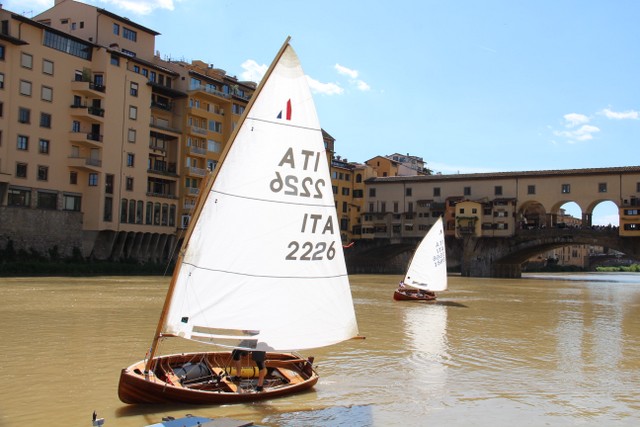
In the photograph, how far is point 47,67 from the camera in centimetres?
6000

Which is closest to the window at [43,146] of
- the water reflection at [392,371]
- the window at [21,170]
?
the window at [21,170]

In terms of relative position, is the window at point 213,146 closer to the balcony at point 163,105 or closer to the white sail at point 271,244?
the balcony at point 163,105

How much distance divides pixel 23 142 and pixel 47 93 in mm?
5203

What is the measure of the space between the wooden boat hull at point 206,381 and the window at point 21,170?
163 feet

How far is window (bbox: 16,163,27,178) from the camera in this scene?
57547 millimetres

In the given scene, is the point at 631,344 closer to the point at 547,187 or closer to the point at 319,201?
the point at 319,201

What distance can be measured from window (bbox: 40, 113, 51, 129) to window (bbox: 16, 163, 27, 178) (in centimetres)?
414

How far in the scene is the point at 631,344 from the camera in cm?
2519

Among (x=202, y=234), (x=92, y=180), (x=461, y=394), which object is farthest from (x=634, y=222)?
(x=202, y=234)

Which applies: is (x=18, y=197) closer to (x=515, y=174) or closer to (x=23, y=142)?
(x=23, y=142)

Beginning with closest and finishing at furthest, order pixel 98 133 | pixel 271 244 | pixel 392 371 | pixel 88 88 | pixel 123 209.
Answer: pixel 271 244, pixel 392 371, pixel 88 88, pixel 98 133, pixel 123 209

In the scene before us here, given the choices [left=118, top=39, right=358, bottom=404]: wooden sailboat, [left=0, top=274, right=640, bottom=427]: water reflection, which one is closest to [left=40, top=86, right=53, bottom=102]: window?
[left=0, top=274, right=640, bottom=427]: water reflection

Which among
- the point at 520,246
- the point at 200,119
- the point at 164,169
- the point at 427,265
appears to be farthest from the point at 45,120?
the point at 520,246

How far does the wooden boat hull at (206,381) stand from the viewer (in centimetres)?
1222
